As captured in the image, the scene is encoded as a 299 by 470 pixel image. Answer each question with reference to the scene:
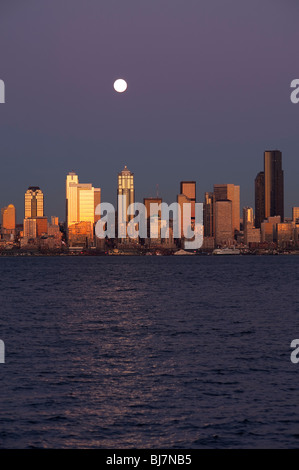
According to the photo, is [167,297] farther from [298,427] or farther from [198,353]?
[298,427]

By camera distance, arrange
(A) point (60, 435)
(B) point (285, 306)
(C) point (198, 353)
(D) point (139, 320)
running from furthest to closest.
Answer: (B) point (285, 306)
(D) point (139, 320)
(C) point (198, 353)
(A) point (60, 435)

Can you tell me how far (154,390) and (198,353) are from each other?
10.7 metres

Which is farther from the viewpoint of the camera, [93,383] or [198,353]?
[198,353]

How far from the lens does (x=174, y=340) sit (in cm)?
4822

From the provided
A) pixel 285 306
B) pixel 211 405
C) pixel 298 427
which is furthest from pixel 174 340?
pixel 285 306

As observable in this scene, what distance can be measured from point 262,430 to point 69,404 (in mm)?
8448

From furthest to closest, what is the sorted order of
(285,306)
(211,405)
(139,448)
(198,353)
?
(285,306) → (198,353) → (211,405) → (139,448)

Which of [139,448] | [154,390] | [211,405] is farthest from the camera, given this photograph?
[154,390]

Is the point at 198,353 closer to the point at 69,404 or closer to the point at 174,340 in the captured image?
the point at 174,340

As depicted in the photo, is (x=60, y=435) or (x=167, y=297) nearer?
(x=60, y=435)

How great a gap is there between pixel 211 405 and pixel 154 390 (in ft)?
12.6

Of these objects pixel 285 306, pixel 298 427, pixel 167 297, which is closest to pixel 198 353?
pixel 298 427

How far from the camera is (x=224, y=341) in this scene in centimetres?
4722

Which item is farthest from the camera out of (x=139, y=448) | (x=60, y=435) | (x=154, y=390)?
(x=154, y=390)
